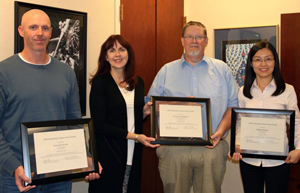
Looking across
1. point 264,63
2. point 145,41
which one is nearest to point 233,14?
point 145,41

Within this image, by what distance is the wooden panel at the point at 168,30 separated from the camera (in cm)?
370

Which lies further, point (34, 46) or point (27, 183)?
point (34, 46)

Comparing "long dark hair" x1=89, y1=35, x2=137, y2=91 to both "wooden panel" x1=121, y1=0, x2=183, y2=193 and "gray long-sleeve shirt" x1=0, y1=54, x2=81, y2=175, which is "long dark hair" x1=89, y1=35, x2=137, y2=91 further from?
"wooden panel" x1=121, y1=0, x2=183, y2=193

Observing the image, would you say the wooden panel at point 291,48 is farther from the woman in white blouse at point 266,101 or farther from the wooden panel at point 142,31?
the wooden panel at point 142,31

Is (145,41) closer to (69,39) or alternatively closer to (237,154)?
(69,39)

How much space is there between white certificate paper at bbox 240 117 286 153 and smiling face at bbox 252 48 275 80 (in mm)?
375

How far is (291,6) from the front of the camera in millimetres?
3504

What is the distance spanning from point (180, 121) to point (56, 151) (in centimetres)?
94

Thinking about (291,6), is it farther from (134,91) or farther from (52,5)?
(52,5)

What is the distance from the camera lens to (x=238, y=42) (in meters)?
3.77

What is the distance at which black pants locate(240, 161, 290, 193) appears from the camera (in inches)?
89.7

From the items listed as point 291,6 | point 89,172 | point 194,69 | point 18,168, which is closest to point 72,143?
point 89,172

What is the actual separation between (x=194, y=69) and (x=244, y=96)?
18.6 inches

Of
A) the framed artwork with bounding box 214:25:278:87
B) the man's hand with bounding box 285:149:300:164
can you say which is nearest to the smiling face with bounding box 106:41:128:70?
the man's hand with bounding box 285:149:300:164
